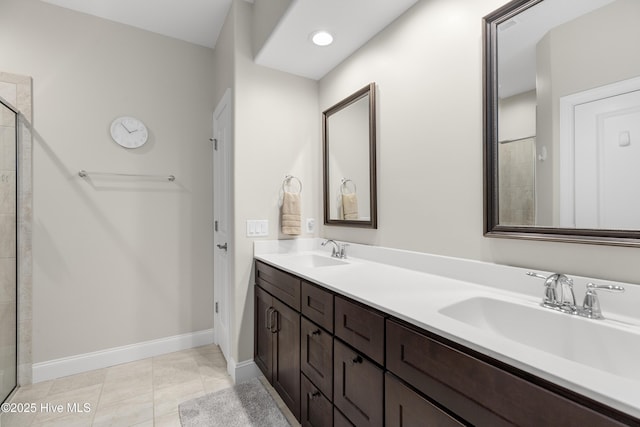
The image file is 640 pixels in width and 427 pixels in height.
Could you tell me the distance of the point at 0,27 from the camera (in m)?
1.97

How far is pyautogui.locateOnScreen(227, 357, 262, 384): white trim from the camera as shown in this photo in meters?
2.04

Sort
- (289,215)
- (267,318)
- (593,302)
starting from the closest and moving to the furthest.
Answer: (593,302), (267,318), (289,215)

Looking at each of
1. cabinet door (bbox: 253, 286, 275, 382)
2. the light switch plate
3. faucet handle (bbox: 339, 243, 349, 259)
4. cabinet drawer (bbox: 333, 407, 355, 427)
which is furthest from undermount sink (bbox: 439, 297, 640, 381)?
the light switch plate

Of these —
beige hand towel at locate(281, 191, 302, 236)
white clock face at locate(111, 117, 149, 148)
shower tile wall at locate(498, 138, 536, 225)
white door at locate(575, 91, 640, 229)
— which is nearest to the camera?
white door at locate(575, 91, 640, 229)

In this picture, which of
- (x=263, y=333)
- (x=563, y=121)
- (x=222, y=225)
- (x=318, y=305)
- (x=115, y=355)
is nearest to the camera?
(x=563, y=121)

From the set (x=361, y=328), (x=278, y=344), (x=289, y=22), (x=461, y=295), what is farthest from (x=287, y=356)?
(x=289, y=22)

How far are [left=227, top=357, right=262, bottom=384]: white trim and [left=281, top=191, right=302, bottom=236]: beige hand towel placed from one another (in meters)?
0.95

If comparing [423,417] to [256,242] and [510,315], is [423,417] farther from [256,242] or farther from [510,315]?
[256,242]

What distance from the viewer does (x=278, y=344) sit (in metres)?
1.74

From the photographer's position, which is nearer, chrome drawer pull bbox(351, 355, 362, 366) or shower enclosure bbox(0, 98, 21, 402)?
chrome drawer pull bbox(351, 355, 362, 366)

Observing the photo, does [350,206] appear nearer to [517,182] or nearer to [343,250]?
[343,250]

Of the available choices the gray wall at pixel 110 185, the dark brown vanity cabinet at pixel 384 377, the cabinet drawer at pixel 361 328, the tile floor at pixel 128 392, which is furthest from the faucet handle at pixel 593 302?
the gray wall at pixel 110 185

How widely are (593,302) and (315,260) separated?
1.45 meters

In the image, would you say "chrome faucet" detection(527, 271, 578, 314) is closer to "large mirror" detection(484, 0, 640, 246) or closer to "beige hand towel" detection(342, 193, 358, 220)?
"large mirror" detection(484, 0, 640, 246)
